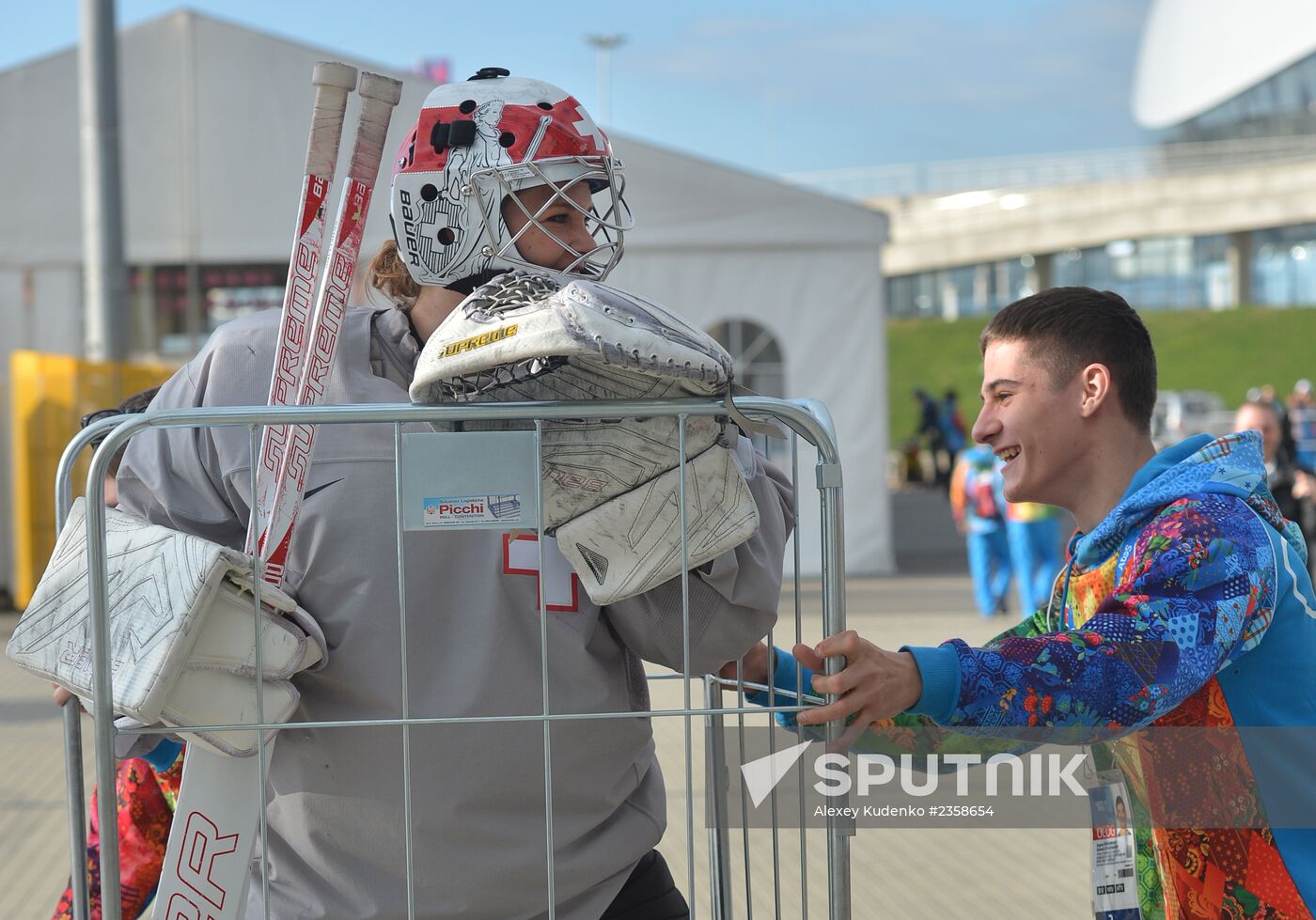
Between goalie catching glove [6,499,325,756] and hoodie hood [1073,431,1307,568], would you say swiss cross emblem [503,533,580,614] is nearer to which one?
goalie catching glove [6,499,325,756]

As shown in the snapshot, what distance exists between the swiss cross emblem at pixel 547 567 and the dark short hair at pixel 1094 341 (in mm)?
924

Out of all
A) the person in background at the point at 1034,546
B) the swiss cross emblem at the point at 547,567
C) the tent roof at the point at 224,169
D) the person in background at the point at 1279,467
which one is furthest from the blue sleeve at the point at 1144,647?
the tent roof at the point at 224,169

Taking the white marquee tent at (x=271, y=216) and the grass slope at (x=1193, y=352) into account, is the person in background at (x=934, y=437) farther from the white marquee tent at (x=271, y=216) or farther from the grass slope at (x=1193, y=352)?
the grass slope at (x=1193, y=352)

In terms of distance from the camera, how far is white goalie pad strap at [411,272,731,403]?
5.05 ft

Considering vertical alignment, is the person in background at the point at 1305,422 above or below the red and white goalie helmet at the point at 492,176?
below

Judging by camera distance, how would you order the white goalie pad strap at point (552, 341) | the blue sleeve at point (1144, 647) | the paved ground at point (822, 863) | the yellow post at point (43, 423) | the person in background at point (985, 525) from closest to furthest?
1. the white goalie pad strap at point (552, 341)
2. the blue sleeve at point (1144, 647)
3. the paved ground at point (822, 863)
4. the person in background at point (985, 525)
5. the yellow post at point (43, 423)

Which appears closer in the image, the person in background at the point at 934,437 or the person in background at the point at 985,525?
the person in background at the point at 985,525

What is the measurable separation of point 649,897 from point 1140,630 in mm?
839

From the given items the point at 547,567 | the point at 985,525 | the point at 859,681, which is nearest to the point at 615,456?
the point at 547,567

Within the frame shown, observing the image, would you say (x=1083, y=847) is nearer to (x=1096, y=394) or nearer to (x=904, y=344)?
(x=1096, y=394)

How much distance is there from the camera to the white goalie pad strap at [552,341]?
1.54 m

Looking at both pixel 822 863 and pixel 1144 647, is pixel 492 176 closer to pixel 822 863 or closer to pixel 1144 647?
pixel 1144 647

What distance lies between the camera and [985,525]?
9.87m

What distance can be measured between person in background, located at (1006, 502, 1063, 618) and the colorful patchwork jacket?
7118 mm
